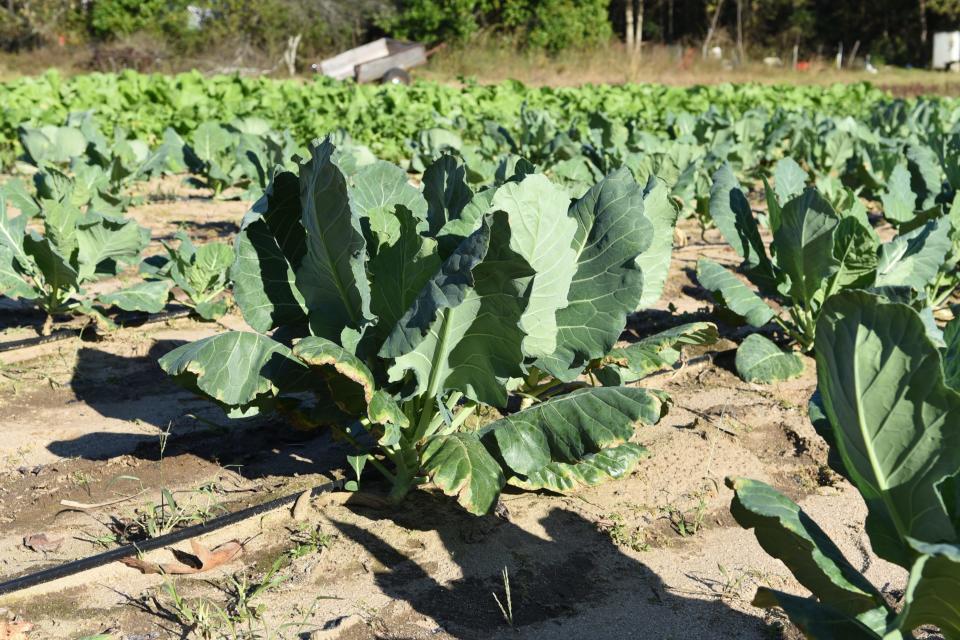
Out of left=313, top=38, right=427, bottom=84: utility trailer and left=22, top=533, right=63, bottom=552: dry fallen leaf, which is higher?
left=313, top=38, right=427, bottom=84: utility trailer

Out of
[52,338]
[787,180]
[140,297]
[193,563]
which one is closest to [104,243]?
[140,297]

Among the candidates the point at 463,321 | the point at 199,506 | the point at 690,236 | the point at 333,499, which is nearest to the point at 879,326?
the point at 463,321

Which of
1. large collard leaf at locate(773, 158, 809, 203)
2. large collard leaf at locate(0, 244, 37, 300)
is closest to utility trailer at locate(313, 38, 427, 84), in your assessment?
large collard leaf at locate(773, 158, 809, 203)

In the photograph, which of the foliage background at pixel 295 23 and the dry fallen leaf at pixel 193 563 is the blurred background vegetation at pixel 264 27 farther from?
the dry fallen leaf at pixel 193 563

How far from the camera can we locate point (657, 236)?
10.5ft

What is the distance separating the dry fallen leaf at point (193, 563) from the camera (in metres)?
2.53

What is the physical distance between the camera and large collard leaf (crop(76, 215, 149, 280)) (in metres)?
4.47

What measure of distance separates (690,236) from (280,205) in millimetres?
4976

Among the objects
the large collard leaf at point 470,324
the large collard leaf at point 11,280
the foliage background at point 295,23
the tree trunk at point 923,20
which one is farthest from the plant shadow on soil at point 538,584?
the tree trunk at point 923,20

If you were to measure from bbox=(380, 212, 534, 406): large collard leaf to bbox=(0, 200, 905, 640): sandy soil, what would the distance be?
442mm

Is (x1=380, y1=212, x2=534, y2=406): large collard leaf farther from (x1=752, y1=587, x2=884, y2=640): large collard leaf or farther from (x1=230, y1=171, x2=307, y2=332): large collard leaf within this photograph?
(x1=752, y1=587, x2=884, y2=640): large collard leaf

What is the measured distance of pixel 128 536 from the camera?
2.70 metres

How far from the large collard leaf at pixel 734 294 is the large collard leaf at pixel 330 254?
1818 mm

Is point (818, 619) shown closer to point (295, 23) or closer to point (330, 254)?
point (330, 254)
